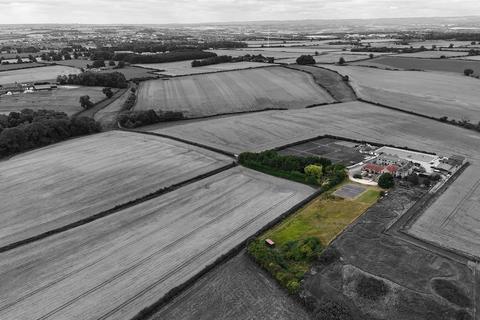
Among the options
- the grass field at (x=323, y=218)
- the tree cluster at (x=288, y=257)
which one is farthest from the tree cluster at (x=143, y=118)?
the tree cluster at (x=288, y=257)

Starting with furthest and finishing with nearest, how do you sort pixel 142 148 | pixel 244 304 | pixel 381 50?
pixel 381 50, pixel 142 148, pixel 244 304

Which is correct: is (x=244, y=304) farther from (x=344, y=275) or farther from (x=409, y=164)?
(x=409, y=164)

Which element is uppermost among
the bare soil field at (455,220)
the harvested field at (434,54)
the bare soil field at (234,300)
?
the harvested field at (434,54)

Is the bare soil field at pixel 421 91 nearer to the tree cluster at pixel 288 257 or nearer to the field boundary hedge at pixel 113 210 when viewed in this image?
the field boundary hedge at pixel 113 210

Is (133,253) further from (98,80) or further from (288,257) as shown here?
(98,80)

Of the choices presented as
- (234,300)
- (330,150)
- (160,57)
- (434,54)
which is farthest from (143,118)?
(434,54)

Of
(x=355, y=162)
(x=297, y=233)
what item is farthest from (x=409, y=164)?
(x=297, y=233)
